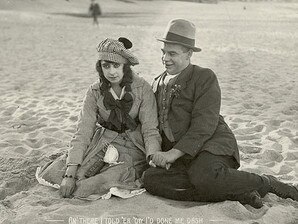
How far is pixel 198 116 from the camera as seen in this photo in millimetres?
3023

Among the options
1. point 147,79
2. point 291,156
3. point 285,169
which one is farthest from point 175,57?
point 147,79

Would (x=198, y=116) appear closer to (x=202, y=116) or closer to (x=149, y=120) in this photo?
(x=202, y=116)

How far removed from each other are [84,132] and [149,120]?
1.66ft

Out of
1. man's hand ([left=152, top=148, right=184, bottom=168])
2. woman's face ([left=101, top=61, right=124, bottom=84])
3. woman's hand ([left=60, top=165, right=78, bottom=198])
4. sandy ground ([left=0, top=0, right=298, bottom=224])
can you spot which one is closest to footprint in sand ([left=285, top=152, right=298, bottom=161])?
sandy ground ([left=0, top=0, right=298, bottom=224])

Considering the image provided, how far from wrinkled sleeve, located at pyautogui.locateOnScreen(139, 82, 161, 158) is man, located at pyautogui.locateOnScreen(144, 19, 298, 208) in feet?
0.19

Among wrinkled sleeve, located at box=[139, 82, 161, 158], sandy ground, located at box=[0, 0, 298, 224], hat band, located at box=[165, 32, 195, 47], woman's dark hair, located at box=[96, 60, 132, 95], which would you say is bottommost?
sandy ground, located at box=[0, 0, 298, 224]

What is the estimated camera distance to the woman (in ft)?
10.1

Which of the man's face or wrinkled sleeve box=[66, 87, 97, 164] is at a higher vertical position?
the man's face

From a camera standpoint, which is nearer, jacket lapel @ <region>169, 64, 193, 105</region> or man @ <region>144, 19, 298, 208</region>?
man @ <region>144, 19, 298, 208</region>

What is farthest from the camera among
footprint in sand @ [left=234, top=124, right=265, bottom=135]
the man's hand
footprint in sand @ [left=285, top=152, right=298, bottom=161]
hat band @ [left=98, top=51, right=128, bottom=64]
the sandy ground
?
footprint in sand @ [left=234, top=124, right=265, bottom=135]

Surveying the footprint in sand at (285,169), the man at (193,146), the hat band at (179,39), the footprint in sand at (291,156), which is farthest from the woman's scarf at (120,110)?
the footprint in sand at (291,156)

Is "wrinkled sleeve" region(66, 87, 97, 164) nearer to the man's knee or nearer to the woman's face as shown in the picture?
the woman's face

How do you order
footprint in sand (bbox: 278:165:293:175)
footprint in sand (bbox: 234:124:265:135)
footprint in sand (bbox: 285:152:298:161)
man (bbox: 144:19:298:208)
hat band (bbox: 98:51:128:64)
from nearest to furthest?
man (bbox: 144:19:298:208), hat band (bbox: 98:51:128:64), footprint in sand (bbox: 278:165:293:175), footprint in sand (bbox: 285:152:298:161), footprint in sand (bbox: 234:124:265:135)

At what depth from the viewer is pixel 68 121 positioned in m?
5.04
